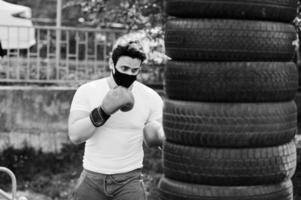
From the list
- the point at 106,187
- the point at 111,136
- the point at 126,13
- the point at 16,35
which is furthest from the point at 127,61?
the point at 16,35

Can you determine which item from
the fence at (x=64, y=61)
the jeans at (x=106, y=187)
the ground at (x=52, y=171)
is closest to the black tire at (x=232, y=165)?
the jeans at (x=106, y=187)

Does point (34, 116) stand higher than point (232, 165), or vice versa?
point (232, 165)

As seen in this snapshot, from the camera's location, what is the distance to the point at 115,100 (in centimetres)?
488

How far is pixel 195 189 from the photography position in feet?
14.5

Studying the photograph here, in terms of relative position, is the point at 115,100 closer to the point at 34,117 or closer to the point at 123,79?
the point at 123,79

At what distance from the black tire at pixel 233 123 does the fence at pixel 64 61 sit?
617 cm

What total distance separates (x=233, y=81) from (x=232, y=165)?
481 mm

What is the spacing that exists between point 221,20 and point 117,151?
134 centimetres

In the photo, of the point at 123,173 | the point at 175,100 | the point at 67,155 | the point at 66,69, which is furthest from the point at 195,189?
the point at 66,69

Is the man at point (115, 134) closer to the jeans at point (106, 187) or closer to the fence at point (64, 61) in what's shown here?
the jeans at point (106, 187)

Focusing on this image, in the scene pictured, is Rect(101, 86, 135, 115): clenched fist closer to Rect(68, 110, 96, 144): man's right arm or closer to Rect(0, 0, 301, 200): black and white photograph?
Rect(0, 0, 301, 200): black and white photograph

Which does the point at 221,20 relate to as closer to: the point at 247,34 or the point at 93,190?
the point at 247,34

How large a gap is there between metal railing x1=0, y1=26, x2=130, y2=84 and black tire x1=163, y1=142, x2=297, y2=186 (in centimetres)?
619

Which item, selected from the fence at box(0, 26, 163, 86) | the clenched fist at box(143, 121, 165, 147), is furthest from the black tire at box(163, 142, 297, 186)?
the fence at box(0, 26, 163, 86)
